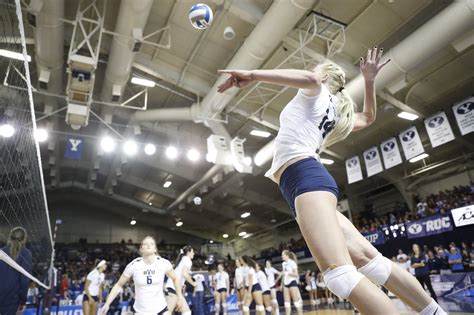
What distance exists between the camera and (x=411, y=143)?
527 inches

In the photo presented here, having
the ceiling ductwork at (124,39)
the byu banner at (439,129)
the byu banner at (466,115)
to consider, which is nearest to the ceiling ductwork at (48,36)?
the ceiling ductwork at (124,39)

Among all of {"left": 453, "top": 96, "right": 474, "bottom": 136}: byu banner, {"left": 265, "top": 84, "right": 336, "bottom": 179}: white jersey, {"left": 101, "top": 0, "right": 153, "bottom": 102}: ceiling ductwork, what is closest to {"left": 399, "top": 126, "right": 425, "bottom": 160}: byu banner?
{"left": 453, "top": 96, "right": 474, "bottom": 136}: byu banner

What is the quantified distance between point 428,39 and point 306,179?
9.25m

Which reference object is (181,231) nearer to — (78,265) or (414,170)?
(78,265)

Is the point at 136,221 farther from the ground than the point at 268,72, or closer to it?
farther from the ground

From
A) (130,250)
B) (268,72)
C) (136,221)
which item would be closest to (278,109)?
(268,72)

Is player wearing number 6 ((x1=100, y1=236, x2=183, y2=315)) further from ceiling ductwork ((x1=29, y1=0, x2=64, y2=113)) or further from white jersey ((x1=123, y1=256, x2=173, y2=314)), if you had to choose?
ceiling ductwork ((x1=29, y1=0, x2=64, y2=113))

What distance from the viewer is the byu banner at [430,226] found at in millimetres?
15803

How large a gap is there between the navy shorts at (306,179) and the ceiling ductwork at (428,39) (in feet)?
24.6

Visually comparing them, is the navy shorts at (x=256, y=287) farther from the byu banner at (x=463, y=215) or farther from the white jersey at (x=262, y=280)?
the byu banner at (x=463, y=215)

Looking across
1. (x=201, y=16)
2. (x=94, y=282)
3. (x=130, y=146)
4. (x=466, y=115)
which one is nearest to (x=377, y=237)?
(x=466, y=115)

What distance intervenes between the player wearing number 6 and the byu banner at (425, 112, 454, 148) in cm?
1109

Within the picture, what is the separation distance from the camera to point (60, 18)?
9516 mm

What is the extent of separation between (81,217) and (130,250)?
5.98m
